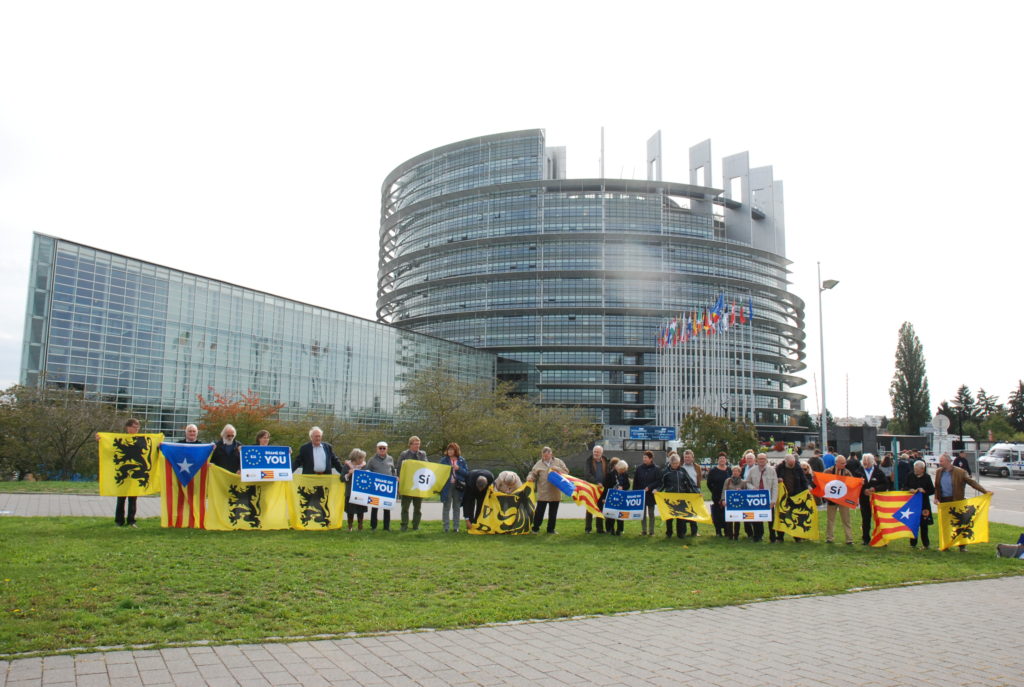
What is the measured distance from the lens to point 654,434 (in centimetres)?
7162

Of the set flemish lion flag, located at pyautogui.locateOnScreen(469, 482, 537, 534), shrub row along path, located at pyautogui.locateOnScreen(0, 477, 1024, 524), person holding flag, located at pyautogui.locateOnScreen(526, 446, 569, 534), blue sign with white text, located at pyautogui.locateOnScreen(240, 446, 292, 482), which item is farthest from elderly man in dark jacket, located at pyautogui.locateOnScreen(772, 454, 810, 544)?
blue sign with white text, located at pyautogui.locateOnScreen(240, 446, 292, 482)

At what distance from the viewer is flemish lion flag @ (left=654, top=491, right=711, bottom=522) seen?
15594mm

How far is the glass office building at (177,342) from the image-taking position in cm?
4469

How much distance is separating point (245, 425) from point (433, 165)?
276 feet

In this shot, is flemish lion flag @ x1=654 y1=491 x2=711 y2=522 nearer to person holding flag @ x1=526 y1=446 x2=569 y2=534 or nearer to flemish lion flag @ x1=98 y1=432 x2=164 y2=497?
person holding flag @ x1=526 y1=446 x2=569 y2=534

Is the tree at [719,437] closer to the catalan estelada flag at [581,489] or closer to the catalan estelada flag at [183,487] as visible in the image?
the catalan estelada flag at [581,489]

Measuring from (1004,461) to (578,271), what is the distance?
6180 cm

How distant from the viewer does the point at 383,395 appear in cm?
7388

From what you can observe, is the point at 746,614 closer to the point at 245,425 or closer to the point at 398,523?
the point at 398,523

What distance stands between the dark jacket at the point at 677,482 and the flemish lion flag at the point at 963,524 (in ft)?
15.9

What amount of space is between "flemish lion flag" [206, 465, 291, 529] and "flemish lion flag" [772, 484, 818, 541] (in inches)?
400

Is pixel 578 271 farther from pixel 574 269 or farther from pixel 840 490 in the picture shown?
pixel 840 490

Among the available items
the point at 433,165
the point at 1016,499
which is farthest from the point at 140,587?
the point at 433,165

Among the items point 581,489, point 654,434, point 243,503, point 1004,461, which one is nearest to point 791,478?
point 581,489
